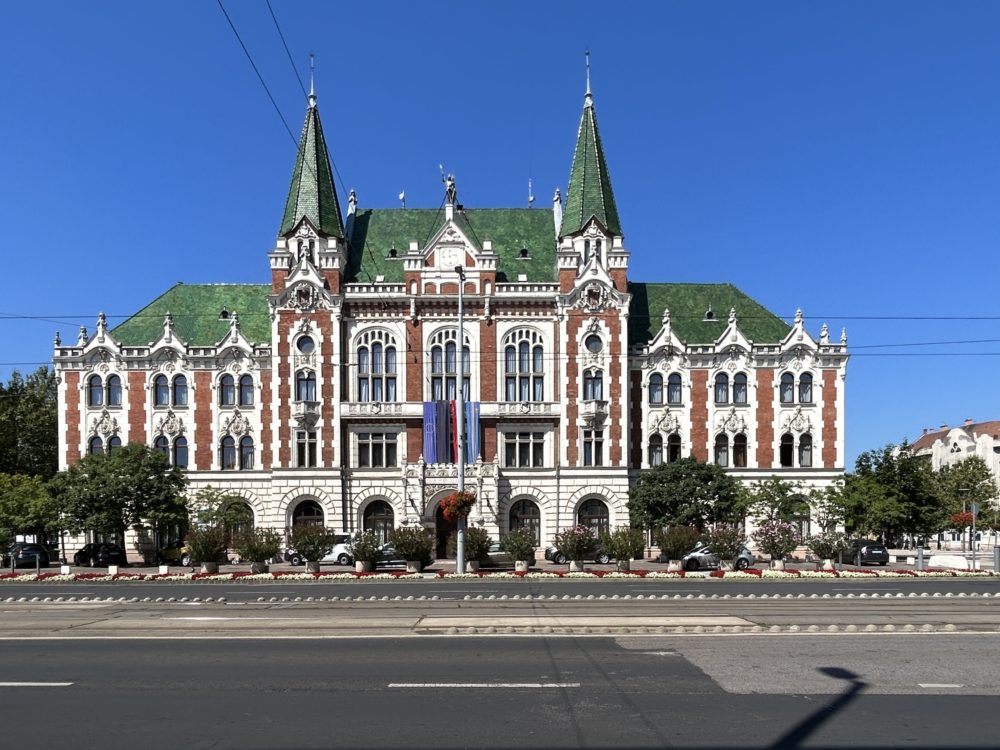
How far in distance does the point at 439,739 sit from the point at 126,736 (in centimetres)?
370

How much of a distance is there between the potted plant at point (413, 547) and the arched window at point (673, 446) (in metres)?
22.1

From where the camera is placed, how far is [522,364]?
56844mm

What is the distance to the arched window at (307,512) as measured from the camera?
182 feet

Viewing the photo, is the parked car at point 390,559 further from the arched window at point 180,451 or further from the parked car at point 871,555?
the parked car at point 871,555

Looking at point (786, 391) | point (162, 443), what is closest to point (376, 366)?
point (162, 443)

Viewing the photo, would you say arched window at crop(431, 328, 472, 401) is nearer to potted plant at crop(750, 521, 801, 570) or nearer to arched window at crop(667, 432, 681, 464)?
arched window at crop(667, 432, 681, 464)

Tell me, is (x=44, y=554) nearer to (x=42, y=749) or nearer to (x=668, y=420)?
(x=668, y=420)

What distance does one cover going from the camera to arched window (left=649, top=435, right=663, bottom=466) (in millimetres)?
58219

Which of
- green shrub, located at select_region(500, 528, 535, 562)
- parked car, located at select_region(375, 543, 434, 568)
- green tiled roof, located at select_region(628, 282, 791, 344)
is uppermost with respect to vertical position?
green tiled roof, located at select_region(628, 282, 791, 344)

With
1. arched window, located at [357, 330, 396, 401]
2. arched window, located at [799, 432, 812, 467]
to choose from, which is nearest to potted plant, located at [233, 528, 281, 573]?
arched window, located at [357, 330, 396, 401]

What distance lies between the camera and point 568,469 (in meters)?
55.8

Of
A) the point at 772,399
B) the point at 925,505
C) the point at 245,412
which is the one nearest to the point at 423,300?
the point at 245,412

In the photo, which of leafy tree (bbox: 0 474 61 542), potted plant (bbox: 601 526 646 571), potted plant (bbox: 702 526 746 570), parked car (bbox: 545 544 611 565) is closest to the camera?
potted plant (bbox: 601 526 646 571)

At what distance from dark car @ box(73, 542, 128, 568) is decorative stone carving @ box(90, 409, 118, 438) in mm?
8156
